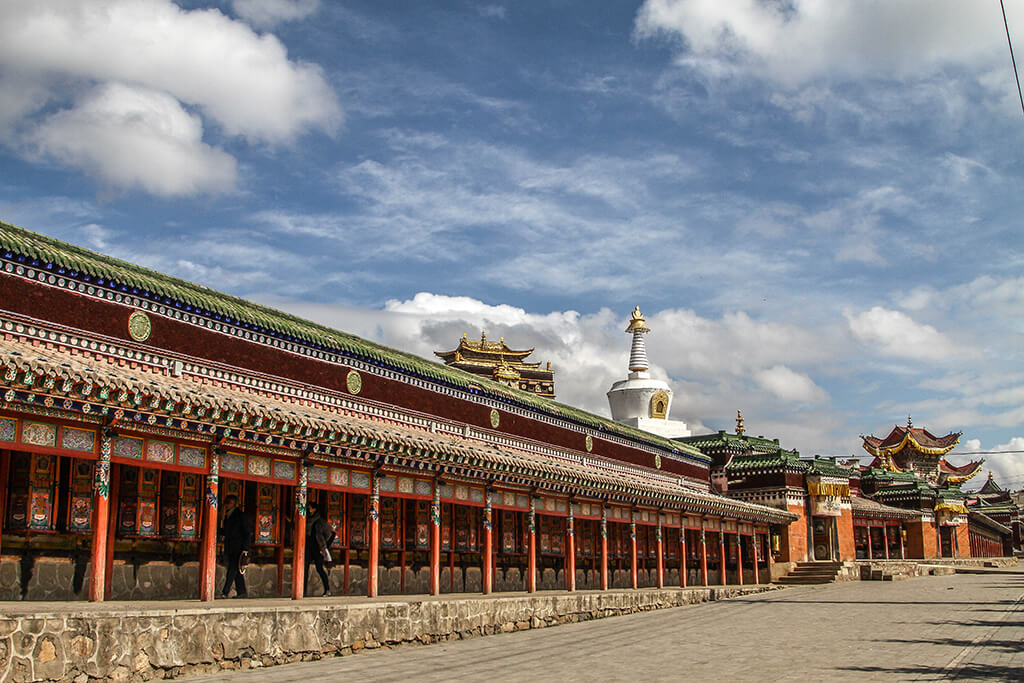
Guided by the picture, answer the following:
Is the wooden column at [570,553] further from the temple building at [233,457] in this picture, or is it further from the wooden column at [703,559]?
the wooden column at [703,559]

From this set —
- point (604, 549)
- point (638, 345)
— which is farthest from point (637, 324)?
point (604, 549)

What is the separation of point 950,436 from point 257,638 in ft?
312

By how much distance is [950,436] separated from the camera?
97.9 meters

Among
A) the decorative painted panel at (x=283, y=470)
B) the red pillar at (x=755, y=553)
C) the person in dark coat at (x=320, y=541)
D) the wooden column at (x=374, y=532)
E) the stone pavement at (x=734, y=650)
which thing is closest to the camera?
the stone pavement at (x=734, y=650)

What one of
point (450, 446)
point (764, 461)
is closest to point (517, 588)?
point (450, 446)

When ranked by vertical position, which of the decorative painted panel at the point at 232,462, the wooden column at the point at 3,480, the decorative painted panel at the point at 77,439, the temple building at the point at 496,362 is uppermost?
the temple building at the point at 496,362

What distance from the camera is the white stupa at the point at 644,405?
2301 inches

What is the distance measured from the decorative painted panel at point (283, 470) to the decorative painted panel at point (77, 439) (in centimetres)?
440

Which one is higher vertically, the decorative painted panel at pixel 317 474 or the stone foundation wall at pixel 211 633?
the decorative painted panel at pixel 317 474

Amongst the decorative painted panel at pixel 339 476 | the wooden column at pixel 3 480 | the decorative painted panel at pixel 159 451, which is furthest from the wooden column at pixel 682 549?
the wooden column at pixel 3 480

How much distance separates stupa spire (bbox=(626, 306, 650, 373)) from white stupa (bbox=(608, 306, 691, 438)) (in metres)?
0.36

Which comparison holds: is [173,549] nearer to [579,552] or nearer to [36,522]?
[36,522]

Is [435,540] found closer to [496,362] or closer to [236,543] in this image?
[236,543]

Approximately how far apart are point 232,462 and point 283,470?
55.5 inches
